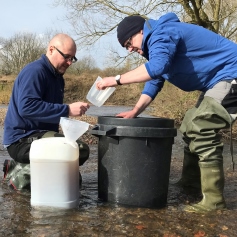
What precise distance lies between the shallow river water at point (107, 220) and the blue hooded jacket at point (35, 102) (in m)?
0.70

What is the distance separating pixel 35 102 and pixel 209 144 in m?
1.68

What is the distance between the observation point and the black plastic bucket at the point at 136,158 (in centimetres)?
343

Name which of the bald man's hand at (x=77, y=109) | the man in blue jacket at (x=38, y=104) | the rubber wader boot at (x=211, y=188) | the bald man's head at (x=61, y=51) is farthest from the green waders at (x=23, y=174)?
the rubber wader boot at (x=211, y=188)

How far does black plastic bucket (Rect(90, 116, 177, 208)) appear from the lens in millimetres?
3432

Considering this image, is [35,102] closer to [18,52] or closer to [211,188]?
[211,188]

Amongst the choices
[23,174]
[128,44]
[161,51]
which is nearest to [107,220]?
[23,174]

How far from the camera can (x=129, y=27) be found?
138 inches

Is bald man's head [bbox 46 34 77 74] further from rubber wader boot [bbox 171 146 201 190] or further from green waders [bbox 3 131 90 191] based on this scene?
rubber wader boot [bbox 171 146 201 190]

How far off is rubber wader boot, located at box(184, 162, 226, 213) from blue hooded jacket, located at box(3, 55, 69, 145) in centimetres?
144

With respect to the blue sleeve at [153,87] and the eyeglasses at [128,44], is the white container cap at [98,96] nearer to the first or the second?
the eyeglasses at [128,44]

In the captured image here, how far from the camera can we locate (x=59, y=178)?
3.41m

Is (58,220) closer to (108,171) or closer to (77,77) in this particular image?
(108,171)

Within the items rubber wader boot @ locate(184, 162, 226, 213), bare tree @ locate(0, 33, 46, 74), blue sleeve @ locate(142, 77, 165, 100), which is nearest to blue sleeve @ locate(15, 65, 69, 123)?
blue sleeve @ locate(142, 77, 165, 100)

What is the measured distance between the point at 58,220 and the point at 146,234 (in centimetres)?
76
